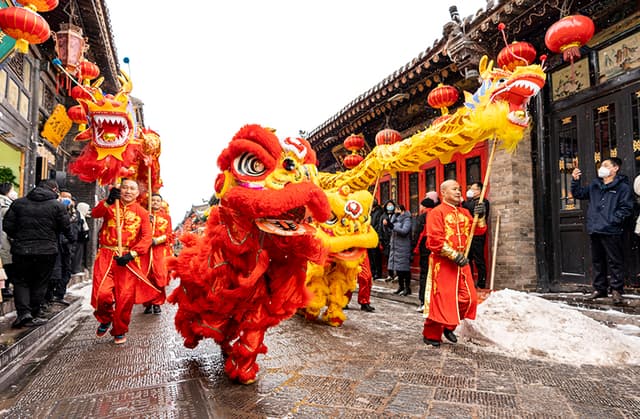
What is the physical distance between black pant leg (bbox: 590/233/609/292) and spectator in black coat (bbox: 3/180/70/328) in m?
6.86

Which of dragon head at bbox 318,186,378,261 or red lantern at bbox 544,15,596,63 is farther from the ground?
red lantern at bbox 544,15,596,63

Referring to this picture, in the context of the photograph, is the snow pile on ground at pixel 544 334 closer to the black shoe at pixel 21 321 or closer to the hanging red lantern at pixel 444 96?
the hanging red lantern at pixel 444 96

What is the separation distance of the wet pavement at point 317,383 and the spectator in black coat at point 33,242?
2.46ft

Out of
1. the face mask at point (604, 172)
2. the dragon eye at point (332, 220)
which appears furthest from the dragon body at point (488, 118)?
the face mask at point (604, 172)

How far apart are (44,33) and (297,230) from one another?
12.5 ft

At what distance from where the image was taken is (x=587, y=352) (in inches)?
141

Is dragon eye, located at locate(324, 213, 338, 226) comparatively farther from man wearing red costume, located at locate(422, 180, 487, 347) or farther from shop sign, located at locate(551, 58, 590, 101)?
shop sign, located at locate(551, 58, 590, 101)

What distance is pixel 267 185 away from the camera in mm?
2676

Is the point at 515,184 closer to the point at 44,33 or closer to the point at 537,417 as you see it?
the point at 537,417

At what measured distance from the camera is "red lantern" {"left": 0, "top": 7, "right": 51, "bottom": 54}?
3971 millimetres

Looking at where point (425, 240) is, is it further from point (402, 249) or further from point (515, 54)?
point (515, 54)

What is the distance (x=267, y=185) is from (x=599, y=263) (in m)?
5.03

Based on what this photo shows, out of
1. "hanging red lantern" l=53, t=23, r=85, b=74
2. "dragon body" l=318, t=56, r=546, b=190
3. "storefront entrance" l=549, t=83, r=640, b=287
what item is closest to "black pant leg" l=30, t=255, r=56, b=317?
"hanging red lantern" l=53, t=23, r=85, b=74

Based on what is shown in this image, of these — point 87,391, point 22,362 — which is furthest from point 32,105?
A: point 87,391
